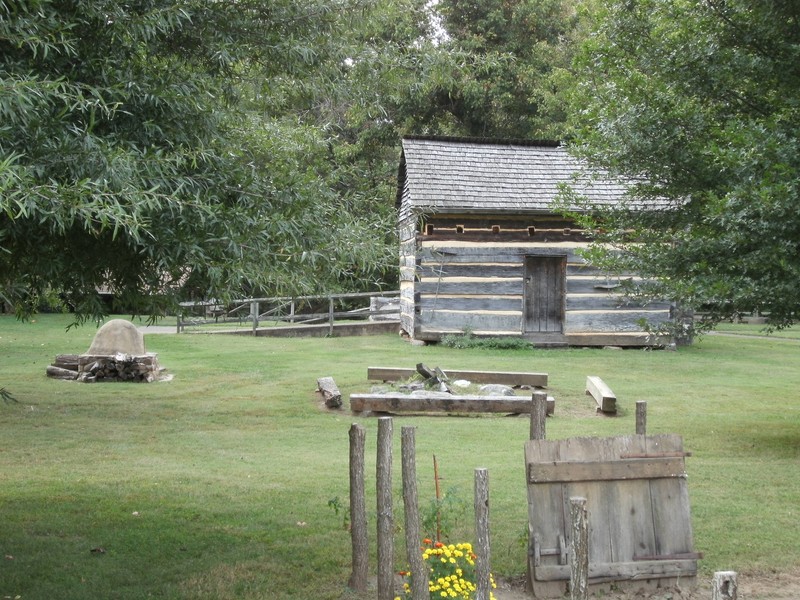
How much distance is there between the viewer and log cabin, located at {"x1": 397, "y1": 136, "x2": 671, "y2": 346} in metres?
24.6

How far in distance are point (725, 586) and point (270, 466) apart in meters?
8.23

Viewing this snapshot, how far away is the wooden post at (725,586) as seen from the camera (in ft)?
12.0

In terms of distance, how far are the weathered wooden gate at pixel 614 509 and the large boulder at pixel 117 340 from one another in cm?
1362

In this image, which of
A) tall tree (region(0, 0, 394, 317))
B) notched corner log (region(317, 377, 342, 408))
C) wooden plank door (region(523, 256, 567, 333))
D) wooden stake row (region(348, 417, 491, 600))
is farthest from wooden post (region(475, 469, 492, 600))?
wooden plank door (region(523, 256, 567, 333))

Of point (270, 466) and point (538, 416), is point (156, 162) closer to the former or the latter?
point (538, 416)

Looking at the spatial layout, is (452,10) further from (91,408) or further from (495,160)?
(91,408)

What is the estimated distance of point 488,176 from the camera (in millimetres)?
25219

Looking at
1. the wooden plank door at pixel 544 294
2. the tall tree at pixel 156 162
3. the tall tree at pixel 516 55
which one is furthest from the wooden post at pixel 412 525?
the tall tree at pixel 516 55

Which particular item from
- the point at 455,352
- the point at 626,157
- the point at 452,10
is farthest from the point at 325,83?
the point at 452,10

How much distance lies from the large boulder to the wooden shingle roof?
809 centimetres

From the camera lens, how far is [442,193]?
24375 millimetres

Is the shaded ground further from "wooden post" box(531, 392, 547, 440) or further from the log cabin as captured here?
the log cabin

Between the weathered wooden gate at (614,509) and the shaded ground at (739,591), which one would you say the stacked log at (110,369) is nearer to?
the shaded ground at (739,591)

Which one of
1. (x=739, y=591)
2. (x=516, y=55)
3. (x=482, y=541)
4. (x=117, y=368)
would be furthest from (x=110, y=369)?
(x=516, y=55)
